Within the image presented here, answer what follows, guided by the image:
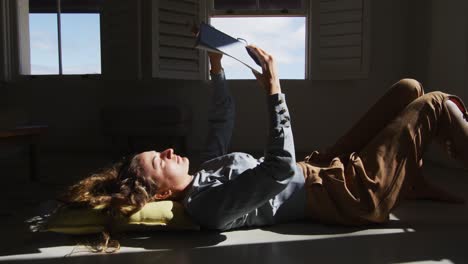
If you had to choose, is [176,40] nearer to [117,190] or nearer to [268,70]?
[117,190]

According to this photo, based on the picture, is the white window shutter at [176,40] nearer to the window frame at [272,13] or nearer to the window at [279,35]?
the window frame at [272,13]

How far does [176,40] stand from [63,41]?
5.97ft

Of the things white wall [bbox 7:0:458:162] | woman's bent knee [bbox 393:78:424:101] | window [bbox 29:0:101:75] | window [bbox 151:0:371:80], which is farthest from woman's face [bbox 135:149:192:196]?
window [bbox 29:0:101:75]

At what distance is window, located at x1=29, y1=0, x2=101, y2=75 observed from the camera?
19.2 feet

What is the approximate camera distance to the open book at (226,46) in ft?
5.03

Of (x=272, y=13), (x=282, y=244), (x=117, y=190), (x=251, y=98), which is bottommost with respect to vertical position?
(x=282, y=244)

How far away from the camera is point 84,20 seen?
596 centimetres

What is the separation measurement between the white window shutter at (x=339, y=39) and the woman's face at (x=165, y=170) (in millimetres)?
4044

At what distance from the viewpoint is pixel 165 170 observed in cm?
170

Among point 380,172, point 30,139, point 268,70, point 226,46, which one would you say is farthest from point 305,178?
point 30,139

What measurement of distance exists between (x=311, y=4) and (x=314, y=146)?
74.8 inches

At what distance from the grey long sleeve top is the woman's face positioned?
0.07 m

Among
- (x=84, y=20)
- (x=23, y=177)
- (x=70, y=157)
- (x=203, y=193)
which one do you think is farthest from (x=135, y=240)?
(x=84, y=20)

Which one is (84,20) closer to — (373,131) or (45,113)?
(45,113)
